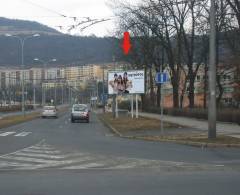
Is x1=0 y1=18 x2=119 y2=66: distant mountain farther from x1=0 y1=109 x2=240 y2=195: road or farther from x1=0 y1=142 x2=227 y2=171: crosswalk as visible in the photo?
x1=0 y1=142 x2=227 y2=171: crosswalk

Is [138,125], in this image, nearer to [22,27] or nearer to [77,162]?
[22,27]

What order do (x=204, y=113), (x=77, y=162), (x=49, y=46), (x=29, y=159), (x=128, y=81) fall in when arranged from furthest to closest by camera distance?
(x=49, y=46) → (x=128, y=81) → (x=204, y=113) → (x=29, y=159) → (x=77, y=162)

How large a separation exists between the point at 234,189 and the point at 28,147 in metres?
13.2

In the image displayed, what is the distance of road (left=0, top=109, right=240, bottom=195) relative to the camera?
11.0 metres

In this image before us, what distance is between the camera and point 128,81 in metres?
60.3

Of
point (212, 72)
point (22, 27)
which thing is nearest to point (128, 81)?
point (22, 27)

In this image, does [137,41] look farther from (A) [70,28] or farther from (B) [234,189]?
(B) [234,189]

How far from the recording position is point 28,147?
74.2 feet

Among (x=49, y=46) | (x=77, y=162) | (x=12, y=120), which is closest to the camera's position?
(x=77, y=162)

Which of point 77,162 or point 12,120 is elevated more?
point 77,162

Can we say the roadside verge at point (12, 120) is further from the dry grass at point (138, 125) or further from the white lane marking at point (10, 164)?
the white lane marking at point (10, 164)

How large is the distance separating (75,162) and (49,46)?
5295 cm

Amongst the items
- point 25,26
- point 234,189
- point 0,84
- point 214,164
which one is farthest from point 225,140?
point 0,84

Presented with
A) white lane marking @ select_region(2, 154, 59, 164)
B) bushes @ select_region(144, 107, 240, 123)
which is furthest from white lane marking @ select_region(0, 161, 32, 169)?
bushes @ select_region(144, 107, 240, 123)
